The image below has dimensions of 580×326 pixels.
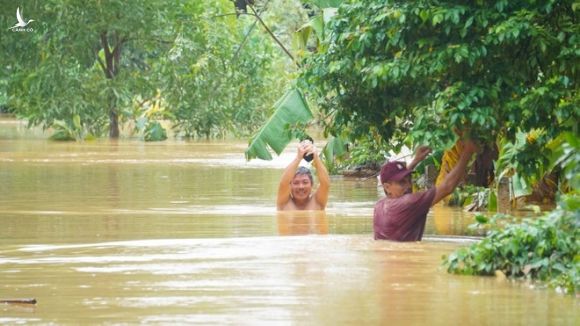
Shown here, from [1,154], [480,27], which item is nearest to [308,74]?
[480,27]

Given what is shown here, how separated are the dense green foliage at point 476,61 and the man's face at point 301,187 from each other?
368cm

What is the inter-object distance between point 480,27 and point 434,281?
262 centimetres

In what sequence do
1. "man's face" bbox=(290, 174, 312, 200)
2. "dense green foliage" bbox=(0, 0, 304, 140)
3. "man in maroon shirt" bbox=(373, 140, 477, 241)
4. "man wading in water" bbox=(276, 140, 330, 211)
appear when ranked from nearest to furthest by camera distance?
1. "man in maroon shirt" bbox=(373, 140, 477, 241)
2. "man wading in water" bbox=(276, 140, 330, 211)
3. "man's face" bbox=(290, 174, 312, 200)
4. "dense green foliage" bbox=(0, 0, 304, 140)

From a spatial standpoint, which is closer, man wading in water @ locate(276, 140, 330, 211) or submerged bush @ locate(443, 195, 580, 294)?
submerged bush @ locate(443, 195, 580, 294)

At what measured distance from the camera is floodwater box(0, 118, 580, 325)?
31.7 ft

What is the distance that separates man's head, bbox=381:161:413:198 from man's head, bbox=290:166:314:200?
3.91 m

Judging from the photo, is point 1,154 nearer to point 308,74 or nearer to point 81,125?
point 81,125

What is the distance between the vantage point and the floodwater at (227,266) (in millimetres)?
9672

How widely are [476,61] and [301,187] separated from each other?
5121 mm

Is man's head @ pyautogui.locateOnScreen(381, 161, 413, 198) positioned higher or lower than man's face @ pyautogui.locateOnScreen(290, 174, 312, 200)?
higher

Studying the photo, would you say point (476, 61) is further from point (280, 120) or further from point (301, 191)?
point (280, 120)

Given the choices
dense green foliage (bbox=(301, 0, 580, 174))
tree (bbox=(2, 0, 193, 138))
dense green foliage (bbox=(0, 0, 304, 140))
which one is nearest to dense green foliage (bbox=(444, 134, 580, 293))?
dense green foliage (bbox=(301, 0, 580, 174))

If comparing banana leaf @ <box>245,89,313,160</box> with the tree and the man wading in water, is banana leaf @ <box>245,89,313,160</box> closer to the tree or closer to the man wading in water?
the man wading in water

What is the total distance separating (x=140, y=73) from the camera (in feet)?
161
